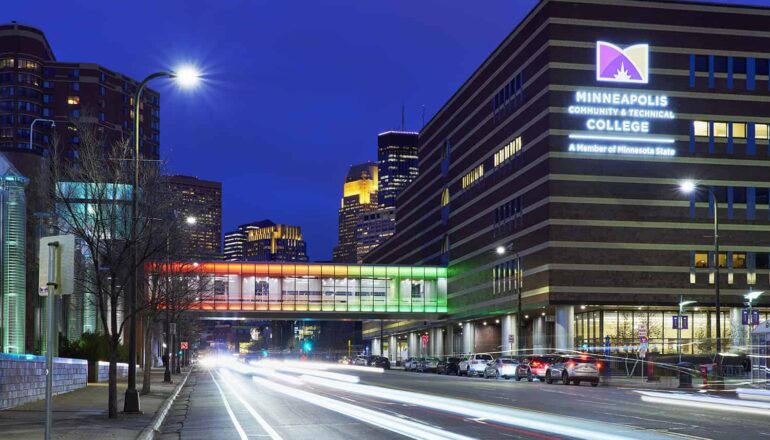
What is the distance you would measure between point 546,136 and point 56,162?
49865 millimetres

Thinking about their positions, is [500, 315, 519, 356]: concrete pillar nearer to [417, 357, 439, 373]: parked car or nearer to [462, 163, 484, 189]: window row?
[417, 357, 439, 373]: parked car

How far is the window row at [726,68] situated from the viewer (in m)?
74.0

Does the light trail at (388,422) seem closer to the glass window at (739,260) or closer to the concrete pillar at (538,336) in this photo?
the concrete pillar at (538,336)

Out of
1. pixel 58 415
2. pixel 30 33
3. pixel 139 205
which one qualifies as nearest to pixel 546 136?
pixel 139 205

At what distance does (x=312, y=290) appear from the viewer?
10019cm

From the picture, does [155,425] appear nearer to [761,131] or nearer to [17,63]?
[761,131]

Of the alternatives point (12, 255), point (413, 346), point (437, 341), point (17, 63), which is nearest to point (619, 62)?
point (12, 255)

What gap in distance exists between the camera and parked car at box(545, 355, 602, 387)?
159 ft

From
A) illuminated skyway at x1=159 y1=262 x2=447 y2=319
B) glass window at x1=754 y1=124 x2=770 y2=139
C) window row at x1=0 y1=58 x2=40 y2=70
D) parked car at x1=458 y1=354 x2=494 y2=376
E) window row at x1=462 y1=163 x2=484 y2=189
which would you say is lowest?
parked car at x1=458 y1=354 x2=494 y2=376

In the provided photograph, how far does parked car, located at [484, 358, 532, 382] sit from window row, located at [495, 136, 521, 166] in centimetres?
2112

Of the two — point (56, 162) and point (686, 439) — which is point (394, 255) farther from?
point (686, 439)

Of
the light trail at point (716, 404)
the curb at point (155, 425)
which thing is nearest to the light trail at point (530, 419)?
the light trail at point (716, 404)

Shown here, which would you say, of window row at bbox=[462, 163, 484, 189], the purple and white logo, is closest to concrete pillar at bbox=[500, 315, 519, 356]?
window row at bbox=[462, 163, 484, 189]

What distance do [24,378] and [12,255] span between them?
10.9m
